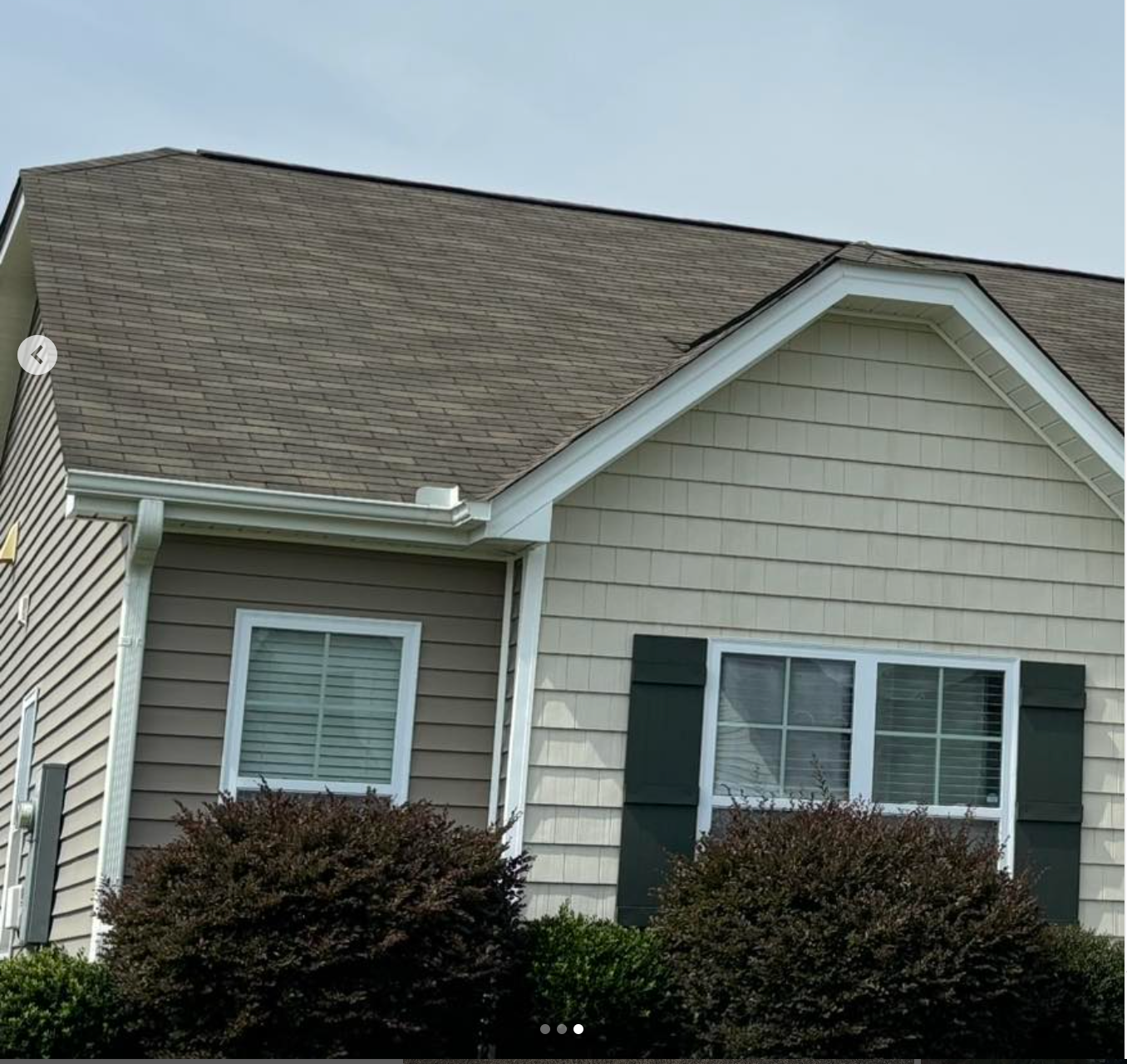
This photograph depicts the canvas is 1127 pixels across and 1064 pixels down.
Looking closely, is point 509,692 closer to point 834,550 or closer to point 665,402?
point 665,402

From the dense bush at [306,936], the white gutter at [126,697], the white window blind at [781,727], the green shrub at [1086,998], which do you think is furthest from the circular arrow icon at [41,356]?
the green shrub at [1086,998]

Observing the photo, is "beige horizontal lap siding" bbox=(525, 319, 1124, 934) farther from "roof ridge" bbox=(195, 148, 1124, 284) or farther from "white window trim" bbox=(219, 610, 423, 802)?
"roof ridge" bbox=(195, 148, 1124, 284)

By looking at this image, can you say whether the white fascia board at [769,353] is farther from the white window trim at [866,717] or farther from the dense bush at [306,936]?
the dense bush at [306,936]

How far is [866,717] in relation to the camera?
966cm

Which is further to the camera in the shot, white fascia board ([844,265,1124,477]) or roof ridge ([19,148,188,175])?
roof ridge ([19,148,188,175])

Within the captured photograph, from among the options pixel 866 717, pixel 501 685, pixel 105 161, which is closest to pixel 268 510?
pixel 501 685

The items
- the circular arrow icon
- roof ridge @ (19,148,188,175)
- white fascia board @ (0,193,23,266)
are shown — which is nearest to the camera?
the circular arrow icon

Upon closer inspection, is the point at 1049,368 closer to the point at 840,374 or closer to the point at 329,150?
the point at 840,374

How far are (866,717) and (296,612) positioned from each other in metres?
3.11

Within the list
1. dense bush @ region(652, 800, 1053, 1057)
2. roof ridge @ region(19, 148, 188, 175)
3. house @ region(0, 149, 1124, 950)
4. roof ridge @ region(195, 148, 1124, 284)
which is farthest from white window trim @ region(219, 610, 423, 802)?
roof ridge @ region(195, 148, 1124, 284)

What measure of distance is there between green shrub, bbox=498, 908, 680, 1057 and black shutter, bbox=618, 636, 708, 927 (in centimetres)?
64

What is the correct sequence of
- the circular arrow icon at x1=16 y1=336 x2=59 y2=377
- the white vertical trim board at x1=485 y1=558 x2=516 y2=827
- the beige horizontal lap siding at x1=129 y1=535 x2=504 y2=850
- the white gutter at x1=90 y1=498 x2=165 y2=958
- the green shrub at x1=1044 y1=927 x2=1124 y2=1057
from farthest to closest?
the circular arrow icon at x1=16 y1=336 x2=59 y2=377
the white vertical trim board at x1=485 y1=558 x2=516 y2=827
the beige horizontal lap siding at x1=129 y1=535 x2=504 y2=850
the green shrub at x1=1044 y1=927 x2=1124 y2=1057
the white gutter at x1=90 y1=498 x2=165 y2=958

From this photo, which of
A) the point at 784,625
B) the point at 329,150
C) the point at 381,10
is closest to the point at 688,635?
the point at 784,625

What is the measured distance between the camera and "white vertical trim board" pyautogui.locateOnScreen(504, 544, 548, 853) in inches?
357
